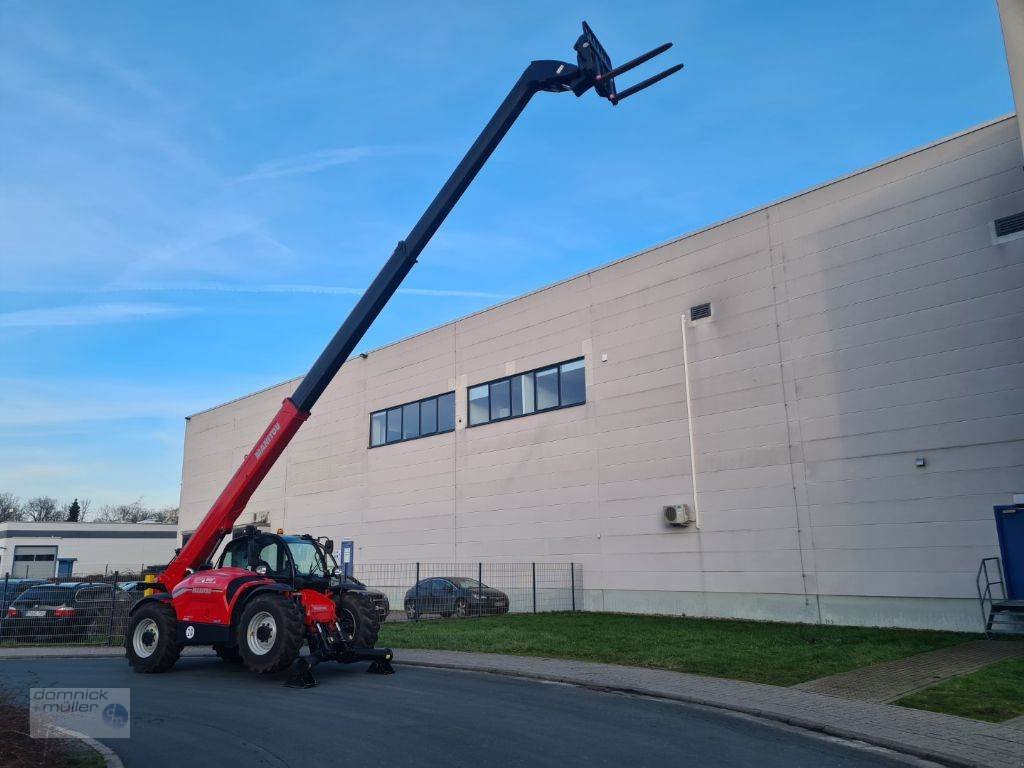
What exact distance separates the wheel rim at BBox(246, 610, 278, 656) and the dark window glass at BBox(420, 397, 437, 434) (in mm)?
17145

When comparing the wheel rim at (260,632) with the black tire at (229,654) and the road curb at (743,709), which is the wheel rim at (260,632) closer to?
the black tire at (229,654)

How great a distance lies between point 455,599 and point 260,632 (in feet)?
37.3

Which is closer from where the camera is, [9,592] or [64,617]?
[64,617]

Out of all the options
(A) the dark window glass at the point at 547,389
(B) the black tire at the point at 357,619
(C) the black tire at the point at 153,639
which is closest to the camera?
(C) the black tire at the point at 153,639

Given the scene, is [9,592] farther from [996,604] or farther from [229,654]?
[996,604]

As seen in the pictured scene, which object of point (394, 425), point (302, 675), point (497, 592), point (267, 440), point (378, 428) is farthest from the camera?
point (378, 428)

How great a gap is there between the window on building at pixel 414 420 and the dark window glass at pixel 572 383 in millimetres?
5127

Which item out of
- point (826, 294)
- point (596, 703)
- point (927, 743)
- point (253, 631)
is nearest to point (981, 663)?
point (927, 743)

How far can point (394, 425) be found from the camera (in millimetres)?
30141

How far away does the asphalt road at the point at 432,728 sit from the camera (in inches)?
279

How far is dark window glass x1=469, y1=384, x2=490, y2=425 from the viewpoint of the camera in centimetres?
2653

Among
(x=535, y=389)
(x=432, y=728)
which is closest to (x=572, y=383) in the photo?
(x=535, y=389)

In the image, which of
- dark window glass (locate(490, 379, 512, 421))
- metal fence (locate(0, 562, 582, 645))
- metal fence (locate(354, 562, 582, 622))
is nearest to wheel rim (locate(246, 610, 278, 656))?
metal fence (locate(0, 562, 582, 645))
